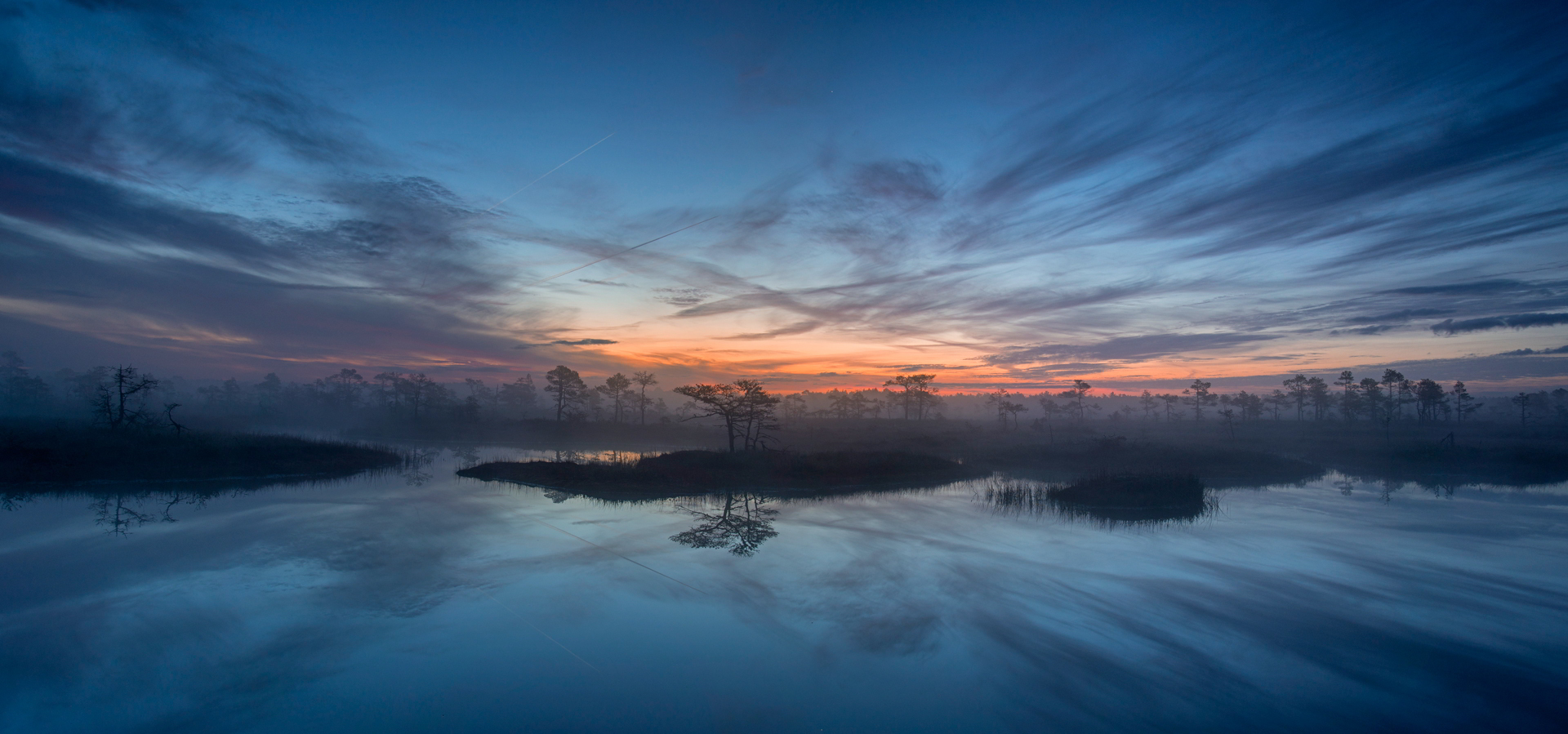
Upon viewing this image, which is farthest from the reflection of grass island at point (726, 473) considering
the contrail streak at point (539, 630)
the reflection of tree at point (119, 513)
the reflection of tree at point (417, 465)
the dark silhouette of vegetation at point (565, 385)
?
the dark silhouette of vegetation at point (565, 385)

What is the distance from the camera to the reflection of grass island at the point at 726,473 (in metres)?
25.6

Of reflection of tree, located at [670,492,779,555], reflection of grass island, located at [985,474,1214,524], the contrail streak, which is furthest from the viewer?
reflection of grass island, located at [985,474,1214,524]

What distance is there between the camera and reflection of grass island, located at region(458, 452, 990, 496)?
84.0 ft

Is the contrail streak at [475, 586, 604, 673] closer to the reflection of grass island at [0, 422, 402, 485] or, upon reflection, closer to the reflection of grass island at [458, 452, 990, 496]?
the reflection of grass island at [458, 452, 990, 496]

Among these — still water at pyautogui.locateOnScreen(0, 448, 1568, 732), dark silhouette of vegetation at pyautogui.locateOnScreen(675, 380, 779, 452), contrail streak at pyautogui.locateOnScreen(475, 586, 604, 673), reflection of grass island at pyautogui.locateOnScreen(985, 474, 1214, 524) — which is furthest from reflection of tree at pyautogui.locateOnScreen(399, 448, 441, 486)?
reflection of grass island at pyautogui.locateOnScreen(985, 474, 1214, 524)

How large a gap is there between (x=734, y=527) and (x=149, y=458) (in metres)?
27.7

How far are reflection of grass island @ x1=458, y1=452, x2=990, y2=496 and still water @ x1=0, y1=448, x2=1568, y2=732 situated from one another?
696 centimetres

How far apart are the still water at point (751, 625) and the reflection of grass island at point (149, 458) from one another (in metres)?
5.48

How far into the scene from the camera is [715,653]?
8930 millimetres

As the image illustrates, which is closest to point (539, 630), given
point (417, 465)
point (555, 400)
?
point (417, 465)

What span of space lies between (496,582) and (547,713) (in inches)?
239

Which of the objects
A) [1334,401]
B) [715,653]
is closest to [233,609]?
[715,653]

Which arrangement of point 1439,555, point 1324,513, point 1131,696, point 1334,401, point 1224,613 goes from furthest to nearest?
point 1334,401 < point 1324,513 < point 1439,555 < point 1224,613 < point 1131,696

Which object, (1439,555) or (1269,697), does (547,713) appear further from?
(1439,555)
